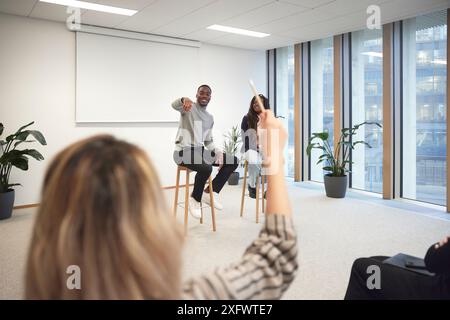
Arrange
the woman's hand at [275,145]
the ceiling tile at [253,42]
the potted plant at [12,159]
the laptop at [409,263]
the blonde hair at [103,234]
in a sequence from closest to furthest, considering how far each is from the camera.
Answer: the blonde hair at [103,234] < the woman's hand at [275,145] < the laptop at [409,263] < the potted plant at [12,159] < the ceiling tile at [253,42]

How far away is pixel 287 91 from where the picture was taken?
7.29 meters

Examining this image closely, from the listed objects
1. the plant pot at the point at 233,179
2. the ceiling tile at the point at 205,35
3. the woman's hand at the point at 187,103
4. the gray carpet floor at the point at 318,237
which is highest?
the ceiling tile at the point at 205,35

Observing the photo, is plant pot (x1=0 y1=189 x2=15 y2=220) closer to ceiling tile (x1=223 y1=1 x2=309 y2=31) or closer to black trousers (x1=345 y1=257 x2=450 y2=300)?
ceiling tile (x1=223 y1=1 x2=309 y2=31)

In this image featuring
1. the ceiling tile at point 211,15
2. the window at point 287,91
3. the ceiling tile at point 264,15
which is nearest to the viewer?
the ceiling tile at point 211,15

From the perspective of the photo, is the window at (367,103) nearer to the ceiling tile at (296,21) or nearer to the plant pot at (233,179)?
the ceiling tile at (296,21)

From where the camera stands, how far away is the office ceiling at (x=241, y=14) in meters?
4.39

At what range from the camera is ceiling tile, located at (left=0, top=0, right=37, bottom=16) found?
424 centimetres

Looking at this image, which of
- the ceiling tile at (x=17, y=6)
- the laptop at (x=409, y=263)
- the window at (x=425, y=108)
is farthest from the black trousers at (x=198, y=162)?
the window at (x=425, y=108)

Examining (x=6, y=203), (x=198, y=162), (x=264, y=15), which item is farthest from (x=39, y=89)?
(x=264, y=15)

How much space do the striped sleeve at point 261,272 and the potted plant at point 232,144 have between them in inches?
228

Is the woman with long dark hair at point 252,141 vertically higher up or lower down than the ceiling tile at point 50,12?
lower down

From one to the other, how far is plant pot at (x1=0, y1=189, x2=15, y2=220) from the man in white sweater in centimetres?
214
